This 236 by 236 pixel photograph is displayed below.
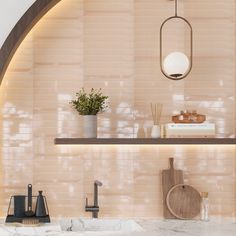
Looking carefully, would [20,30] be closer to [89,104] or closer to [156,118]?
[89,104]

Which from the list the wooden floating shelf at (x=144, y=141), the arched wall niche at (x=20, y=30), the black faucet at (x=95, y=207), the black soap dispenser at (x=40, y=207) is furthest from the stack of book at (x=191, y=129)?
the arched wall niche at (x=20, y=30)

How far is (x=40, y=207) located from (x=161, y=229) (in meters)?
0.74

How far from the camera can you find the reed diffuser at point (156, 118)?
3.28 metres

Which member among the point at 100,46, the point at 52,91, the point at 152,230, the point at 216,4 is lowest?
the point at 152,230

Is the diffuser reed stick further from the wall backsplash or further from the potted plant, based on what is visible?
the potted plant

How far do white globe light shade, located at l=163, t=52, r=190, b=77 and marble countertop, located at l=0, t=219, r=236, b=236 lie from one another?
886 millimetres

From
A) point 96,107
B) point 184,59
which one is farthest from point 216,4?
point 96,107

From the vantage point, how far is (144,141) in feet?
10.6

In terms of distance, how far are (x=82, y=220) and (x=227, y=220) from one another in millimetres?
880

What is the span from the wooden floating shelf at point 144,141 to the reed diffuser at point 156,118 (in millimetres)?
53

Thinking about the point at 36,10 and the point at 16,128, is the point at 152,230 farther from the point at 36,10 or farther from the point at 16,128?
the point at 36,10

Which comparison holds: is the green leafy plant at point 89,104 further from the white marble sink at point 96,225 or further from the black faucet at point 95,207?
the white marble sink at point 96,225

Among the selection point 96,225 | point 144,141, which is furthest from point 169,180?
point 96,225

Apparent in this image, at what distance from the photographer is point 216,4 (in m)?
3.41
